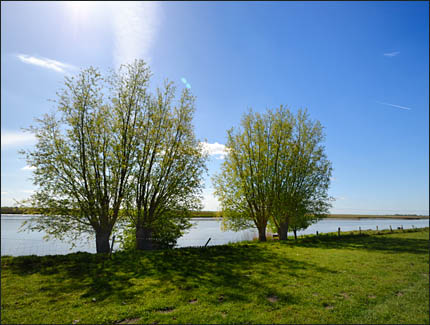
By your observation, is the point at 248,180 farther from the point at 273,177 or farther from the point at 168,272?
the point at 168,272

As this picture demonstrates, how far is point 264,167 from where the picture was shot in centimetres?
2994

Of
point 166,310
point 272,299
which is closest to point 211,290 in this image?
point 166,310

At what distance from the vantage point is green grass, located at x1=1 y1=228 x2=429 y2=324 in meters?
7.38

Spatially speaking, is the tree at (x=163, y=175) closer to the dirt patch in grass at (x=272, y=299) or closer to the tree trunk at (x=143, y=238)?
the tree trunk at (x=143, y=238)

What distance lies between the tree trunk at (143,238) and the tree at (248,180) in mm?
11344

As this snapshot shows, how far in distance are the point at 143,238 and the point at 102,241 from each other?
3.24 m

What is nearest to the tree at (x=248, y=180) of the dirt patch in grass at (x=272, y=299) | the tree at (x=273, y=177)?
the tree at (x=273, y=177)

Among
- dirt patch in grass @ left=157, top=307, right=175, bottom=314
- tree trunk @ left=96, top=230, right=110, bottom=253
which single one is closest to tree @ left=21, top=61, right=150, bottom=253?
tree trunk @ left=96, top=230, right=110, bottom=253

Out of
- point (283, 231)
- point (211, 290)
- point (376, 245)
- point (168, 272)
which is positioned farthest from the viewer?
point (283, 231)

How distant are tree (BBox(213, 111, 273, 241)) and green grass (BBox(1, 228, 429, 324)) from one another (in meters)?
13.4

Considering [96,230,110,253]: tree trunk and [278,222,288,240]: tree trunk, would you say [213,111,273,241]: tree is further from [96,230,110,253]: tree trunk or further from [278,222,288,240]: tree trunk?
[96,230,110,253]: tree trunk

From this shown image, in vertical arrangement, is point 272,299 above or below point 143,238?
below

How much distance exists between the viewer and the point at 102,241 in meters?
19.1

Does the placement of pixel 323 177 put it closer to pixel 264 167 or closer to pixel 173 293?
pixel 264 167
